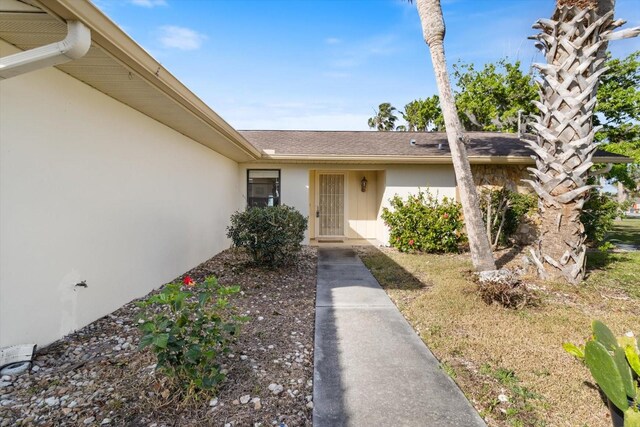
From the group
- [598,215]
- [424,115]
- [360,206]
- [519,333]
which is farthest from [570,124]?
[424,115]

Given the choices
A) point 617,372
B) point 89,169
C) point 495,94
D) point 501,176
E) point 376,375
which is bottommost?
point 376,375

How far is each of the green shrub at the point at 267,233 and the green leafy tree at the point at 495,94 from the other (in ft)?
→ 54.8

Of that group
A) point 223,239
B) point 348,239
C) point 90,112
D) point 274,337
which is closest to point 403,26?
point 348,239

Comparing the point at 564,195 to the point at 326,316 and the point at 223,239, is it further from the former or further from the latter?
the point at 223,239

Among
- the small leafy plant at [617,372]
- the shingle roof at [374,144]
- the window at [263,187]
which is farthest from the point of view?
the window at [263,187]

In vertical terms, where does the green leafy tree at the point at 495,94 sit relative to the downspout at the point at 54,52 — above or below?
above

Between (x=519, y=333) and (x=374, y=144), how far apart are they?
8.22m

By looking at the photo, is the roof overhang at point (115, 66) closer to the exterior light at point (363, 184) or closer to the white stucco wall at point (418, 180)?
the white stucco wall at point (418, 180)

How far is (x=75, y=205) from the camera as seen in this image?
375cm

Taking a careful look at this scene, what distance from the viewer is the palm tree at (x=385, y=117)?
37188 millimetres

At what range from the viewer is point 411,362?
3221 millimetres

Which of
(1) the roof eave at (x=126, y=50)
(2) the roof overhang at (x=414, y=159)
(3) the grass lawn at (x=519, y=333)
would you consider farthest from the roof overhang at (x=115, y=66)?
(3) the grass lawn at (x=519, y=333)

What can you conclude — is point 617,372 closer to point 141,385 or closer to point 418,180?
point 141,385

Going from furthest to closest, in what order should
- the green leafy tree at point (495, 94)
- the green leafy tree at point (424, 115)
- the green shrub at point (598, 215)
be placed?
the green leafy tree at point (424, 115) → the green leafy tree at point (495, 94) → the green shrub at point (598, 215)
